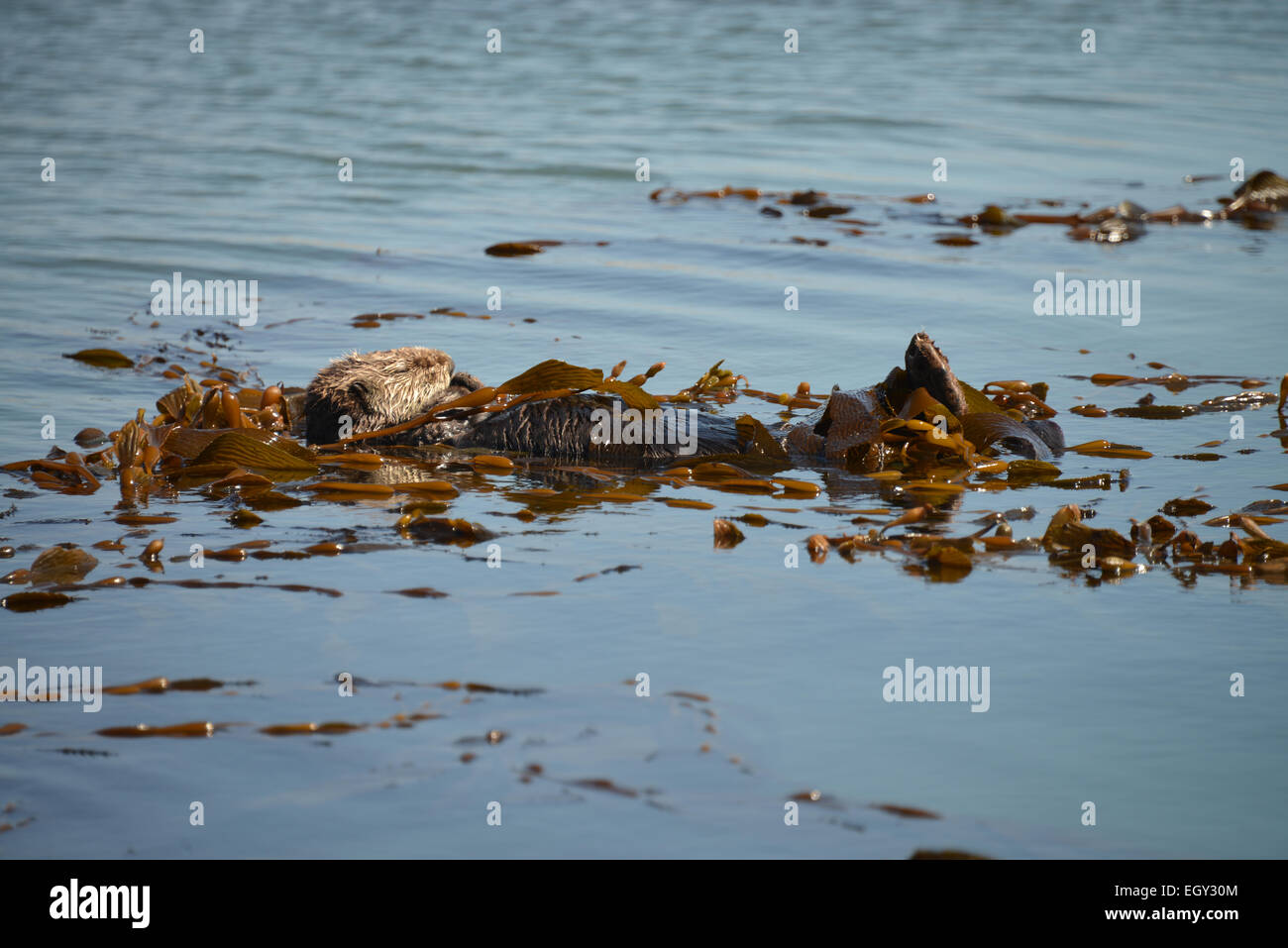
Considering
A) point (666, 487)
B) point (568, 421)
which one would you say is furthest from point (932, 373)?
point (568, 421)

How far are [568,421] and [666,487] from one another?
0.53 metres

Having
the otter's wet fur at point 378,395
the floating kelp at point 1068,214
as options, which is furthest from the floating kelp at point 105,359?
the floating kelp at point 1068,214

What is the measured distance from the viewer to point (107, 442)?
511cm

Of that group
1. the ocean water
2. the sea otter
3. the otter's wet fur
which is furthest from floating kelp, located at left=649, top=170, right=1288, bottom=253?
the otter's wet fur

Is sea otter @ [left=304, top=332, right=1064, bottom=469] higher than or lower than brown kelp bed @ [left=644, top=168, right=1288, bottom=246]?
lower

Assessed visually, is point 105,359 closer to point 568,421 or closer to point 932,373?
point 568,421

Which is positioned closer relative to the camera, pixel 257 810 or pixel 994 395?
pixel 257 810

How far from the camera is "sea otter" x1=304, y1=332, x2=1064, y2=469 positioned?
4.65m

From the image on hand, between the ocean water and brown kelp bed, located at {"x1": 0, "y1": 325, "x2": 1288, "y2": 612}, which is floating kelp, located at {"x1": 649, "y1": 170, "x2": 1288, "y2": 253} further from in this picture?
brown kelp bed, located at {"x1": 0, "y1": 325, "x2": 1288, "y2": 612}

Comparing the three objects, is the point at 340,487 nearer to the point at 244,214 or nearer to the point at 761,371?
the point at 761,371

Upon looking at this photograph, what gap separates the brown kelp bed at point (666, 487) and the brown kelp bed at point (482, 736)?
62cm

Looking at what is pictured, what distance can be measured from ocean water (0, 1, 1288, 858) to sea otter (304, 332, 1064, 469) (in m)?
0.19
